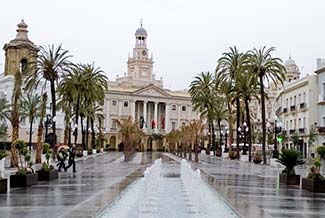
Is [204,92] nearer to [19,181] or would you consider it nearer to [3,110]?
[3,110]

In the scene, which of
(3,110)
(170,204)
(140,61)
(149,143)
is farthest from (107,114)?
(170,204)

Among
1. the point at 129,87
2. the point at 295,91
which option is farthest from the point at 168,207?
the point at 129,87

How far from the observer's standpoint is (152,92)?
443ft

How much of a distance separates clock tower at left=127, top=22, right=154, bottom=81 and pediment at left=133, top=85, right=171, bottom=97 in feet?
44.1

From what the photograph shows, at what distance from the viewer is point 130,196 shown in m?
→ 17.7

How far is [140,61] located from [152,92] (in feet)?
55.5

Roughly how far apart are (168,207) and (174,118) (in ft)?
410

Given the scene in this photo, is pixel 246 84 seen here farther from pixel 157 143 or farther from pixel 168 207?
pixel 157 143

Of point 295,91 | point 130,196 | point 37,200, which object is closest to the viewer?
point 37,200

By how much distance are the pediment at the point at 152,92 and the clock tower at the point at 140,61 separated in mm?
13428

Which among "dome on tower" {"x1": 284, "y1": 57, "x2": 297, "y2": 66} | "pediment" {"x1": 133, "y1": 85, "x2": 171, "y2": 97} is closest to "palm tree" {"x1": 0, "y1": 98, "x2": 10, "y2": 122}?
"dome on tower" {"x1": 284, "y1": 57, "x2": 297, "y2": 66}

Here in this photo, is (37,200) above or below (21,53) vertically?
below

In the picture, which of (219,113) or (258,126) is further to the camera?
(258,126)

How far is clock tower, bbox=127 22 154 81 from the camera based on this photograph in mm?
149375
